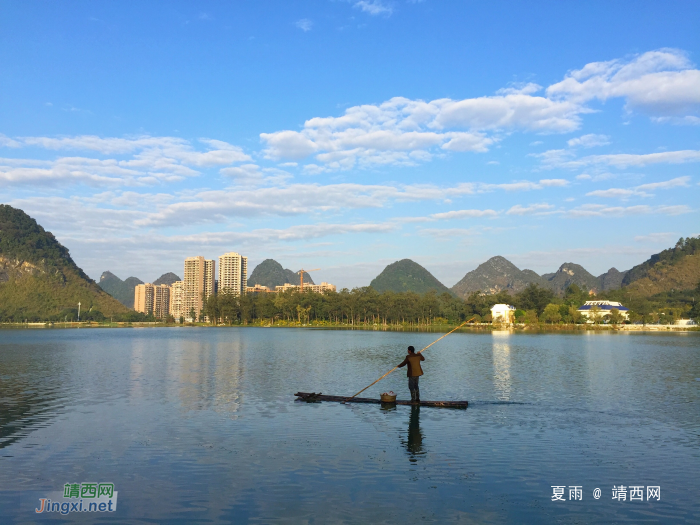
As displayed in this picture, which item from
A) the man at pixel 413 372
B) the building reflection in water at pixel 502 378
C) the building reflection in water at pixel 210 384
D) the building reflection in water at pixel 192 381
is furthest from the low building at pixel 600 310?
the man at pixel 413 372

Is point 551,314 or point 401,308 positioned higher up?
point 401,308

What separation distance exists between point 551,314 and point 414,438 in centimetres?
15559

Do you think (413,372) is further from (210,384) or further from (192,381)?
(192,381)

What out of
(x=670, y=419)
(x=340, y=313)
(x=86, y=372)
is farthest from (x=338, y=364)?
(x=340, y=313)

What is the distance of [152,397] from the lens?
81.0 feet

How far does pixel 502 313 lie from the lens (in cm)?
17588

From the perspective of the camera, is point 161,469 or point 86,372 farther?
point 86,372

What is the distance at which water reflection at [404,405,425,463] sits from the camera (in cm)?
1460

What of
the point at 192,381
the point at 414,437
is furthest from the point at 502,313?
the point at 414,437

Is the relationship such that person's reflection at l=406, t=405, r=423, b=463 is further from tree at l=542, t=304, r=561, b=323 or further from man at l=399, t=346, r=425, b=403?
tree at l=542, t=304, r=561, b=323

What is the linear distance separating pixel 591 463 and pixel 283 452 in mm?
8102

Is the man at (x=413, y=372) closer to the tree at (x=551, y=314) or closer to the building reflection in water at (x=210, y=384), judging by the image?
the building reflection in water at (x=210, y=384)

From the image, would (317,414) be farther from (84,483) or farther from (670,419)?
(670,419)

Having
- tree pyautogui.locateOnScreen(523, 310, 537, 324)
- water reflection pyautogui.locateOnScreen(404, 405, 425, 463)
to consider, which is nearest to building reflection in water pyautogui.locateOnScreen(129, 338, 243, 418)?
water reflection pyautogui.locateOnScreen(404, 405, 425, 463)
